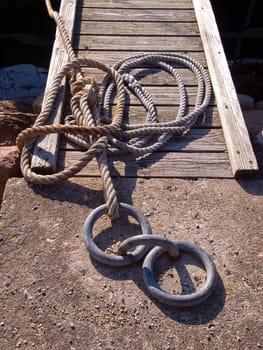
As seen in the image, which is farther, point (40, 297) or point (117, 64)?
point (117, 64)

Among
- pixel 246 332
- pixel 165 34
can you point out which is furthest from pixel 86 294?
pixel 165 34

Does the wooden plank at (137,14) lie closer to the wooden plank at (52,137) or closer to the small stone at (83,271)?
the wooden plank at (52,137)

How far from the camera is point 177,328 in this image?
2.09 metres

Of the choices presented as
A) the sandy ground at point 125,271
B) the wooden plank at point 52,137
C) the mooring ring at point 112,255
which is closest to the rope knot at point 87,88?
the wooden plank at point 52,137

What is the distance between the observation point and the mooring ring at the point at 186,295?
6.98 ft

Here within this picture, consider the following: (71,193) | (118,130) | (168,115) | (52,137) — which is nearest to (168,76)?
(168,115)

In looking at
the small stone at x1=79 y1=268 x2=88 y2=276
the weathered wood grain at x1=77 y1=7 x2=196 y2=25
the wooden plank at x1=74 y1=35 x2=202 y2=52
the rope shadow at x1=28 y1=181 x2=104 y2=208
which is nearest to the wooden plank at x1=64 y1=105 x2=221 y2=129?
the rope shadow at x1=28 y1=181 x2=104 y2=208

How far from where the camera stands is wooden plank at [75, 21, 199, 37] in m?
4.21

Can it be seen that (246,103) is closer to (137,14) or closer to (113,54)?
(137,14)

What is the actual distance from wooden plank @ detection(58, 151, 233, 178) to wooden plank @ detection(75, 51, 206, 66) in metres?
1.17

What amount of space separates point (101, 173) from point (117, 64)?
51.8 inches

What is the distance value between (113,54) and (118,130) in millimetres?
1212

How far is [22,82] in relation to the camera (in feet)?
21.6

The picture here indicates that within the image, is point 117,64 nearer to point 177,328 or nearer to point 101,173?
point 101,173
